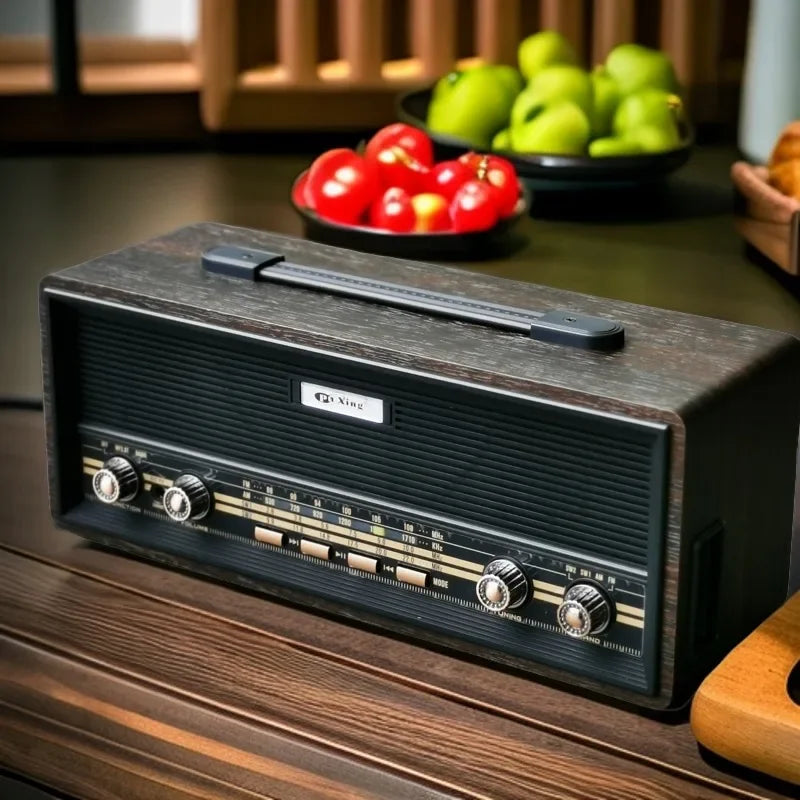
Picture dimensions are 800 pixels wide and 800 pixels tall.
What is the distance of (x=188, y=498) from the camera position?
3.29 feet

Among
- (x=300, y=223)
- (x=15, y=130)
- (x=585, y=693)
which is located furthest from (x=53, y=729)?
(x=15, y=130)

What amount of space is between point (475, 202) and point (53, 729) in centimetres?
86

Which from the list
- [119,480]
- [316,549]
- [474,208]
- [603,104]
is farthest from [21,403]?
[603,104]

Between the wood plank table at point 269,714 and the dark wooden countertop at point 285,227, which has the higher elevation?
the dark wooden countertop at point 285,227

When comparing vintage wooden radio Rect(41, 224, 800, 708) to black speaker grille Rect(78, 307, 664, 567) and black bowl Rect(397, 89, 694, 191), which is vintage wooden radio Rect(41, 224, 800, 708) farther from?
black bowl Rect(397, 89, 694, 191)

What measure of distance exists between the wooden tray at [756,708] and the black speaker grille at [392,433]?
75mm

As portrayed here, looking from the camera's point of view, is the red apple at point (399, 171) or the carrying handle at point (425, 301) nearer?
the carrying handle at point (425, 301)

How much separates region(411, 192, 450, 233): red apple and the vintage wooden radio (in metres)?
0.60

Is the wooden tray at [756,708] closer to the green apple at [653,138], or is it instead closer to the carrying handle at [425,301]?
the carrying handle at [425,301]

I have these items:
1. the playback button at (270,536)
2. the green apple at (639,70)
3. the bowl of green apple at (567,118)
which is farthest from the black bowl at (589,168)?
the playback button at (270,536)

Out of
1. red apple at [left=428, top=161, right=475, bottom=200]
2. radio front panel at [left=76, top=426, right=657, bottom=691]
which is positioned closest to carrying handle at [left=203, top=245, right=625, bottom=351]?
radio front panel at [left=76, top=426, right=657, bottom=691]

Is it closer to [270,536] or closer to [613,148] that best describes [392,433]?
[270,536]

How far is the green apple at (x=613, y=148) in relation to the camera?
1.87 meters

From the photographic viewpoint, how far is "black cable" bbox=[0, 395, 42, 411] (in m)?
1.32
